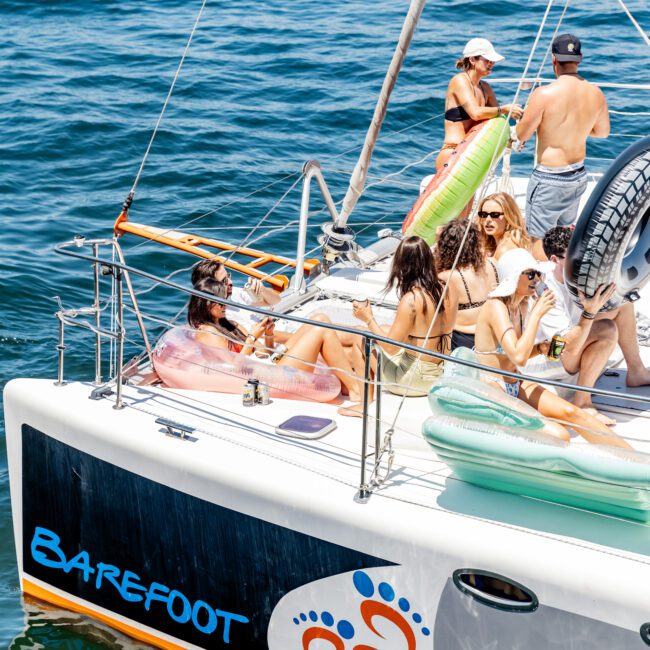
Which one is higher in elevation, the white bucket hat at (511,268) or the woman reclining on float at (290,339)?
the white bucket hat at (511,268)

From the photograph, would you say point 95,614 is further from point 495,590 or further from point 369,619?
point 495,590

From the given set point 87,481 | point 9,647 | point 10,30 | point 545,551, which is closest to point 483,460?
point 545,551

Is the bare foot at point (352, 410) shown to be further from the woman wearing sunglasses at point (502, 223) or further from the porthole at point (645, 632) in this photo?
the porthole at point (645, 632)

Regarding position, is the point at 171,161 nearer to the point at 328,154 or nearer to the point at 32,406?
the point at 328,154

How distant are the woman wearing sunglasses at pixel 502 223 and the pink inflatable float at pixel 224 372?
1228 millimetres

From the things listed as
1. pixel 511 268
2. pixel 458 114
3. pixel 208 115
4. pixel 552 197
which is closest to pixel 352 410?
pixel 511 268

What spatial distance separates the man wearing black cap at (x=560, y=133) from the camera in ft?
20.8

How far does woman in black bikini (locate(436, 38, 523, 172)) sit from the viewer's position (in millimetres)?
6770

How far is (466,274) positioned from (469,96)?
196 centimetres

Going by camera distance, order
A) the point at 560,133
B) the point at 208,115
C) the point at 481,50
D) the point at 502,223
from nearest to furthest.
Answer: the point at 502,223
the point at 560,133
the point at 481,50
the point at 208,115

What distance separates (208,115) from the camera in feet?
43.6

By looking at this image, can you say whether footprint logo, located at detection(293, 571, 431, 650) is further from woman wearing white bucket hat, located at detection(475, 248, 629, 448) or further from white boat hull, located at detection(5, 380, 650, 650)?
woman wearing white bucket hat, located at detection(475, 248, 629, 448)

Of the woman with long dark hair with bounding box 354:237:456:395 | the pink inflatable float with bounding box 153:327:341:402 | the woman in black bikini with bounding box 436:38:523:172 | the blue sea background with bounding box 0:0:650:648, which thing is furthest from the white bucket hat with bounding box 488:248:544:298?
the blue sea background with bounding box 0:0:650:648

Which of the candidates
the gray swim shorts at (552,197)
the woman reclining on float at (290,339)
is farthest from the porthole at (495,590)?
the gray swim shorts at (552,197)
